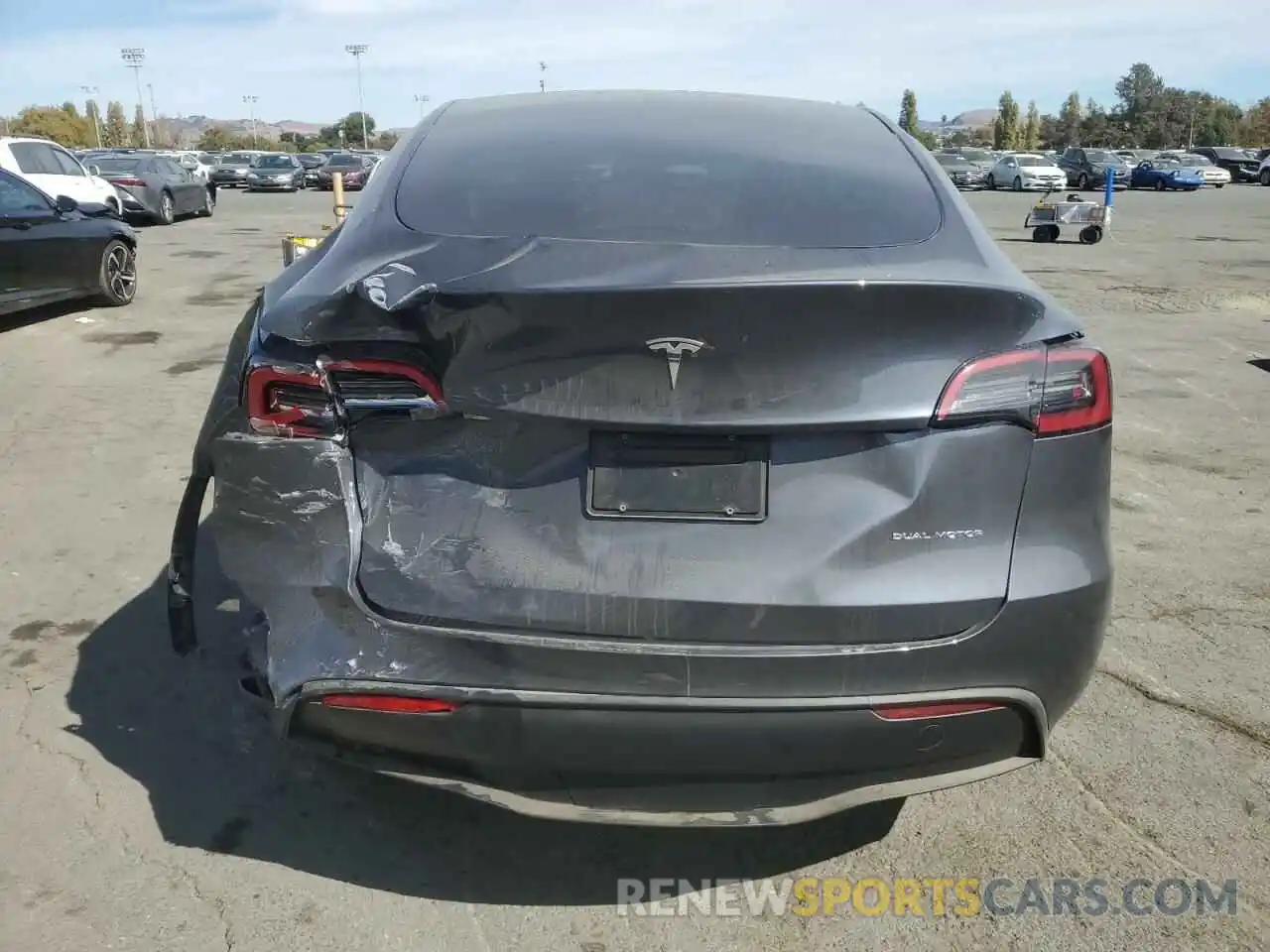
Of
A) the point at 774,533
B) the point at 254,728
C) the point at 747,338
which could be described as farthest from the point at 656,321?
the point at 254,728

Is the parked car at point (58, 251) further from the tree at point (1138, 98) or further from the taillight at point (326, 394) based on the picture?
the tree at point (1138, 98)

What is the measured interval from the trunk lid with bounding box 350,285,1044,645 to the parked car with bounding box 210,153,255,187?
42.3 metres

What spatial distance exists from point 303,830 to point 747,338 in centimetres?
177

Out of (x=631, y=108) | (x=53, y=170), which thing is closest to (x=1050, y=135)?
(x=53, y=170)

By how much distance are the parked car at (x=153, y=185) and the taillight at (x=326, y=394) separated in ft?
71.1

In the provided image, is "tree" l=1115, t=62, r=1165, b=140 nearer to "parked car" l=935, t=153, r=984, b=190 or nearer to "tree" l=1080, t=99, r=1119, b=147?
"tree" l=1080, t=99, r=1119, b=147

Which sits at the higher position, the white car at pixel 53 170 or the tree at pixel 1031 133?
the tree at pixel 1031 133

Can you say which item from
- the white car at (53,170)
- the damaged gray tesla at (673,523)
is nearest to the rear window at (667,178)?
the damaged gray tesla at (673,523)

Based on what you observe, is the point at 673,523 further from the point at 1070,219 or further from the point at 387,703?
the point at 1070,219

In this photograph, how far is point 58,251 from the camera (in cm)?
1023

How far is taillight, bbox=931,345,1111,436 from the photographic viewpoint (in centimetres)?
216

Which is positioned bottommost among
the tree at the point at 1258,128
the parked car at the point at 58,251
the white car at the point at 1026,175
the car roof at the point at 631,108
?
the parked car at the point at 58,251

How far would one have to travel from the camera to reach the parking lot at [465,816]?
247cm

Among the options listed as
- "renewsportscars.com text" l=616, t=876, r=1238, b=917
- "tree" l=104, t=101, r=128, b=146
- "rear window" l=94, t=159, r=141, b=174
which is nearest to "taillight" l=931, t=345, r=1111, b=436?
"renewsportscars.com text" l=616, t=876, r=1238, b=917
